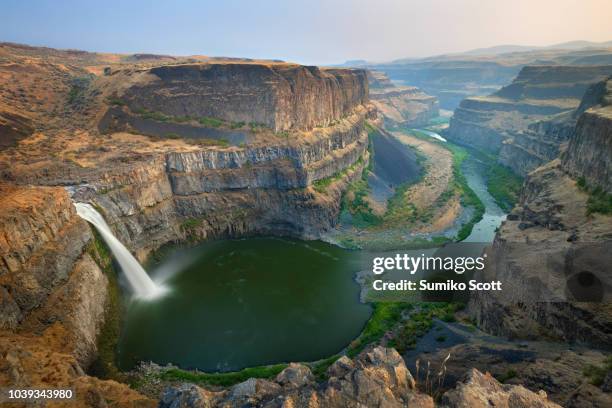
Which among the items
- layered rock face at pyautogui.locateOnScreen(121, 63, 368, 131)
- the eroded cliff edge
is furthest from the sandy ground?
layered rock face at pyautogui.locateOnScreen(121, 63, 368, 131)

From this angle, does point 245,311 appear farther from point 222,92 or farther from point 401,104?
point 401,104

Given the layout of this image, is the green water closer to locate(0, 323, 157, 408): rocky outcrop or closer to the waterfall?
the waterfall

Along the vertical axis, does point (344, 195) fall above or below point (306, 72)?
below

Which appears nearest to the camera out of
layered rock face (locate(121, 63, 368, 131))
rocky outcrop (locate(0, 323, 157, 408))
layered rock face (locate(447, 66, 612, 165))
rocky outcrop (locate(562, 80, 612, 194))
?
rocky outcrop (locate(0, 323, 157, 408))

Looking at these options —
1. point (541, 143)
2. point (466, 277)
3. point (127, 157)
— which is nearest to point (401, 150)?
point (541, 143)

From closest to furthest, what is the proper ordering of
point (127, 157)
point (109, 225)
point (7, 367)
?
1. point (7, 367)
2. point (109, 225)
3. point (127, 157)

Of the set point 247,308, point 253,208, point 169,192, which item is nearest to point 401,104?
point 253,208

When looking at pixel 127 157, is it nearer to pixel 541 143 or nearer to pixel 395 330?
pixel 395 330

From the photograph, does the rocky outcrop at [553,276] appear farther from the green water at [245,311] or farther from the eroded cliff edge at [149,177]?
the eroded cliff edge at [149,177]
